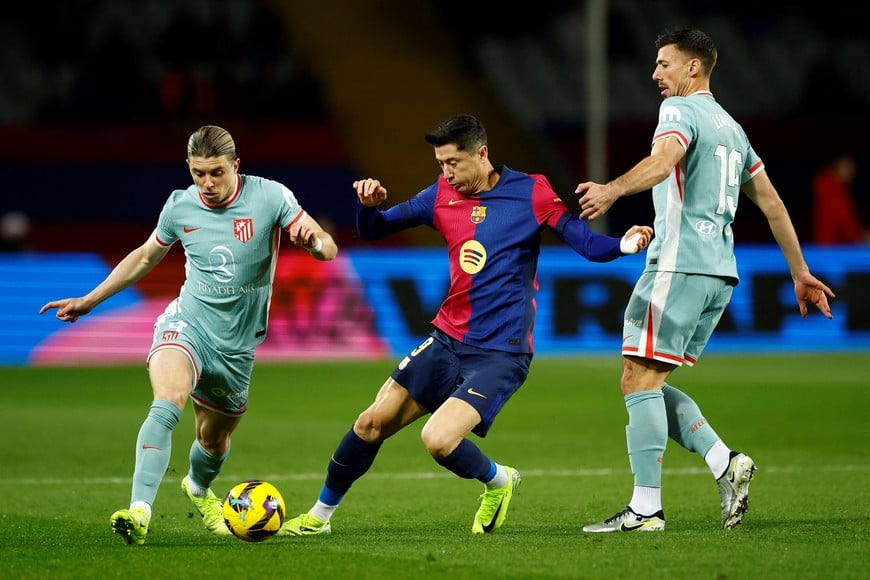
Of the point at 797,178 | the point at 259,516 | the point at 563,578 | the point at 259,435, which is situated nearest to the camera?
the point at 563,578

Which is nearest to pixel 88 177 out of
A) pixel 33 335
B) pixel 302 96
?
pixel 302 96

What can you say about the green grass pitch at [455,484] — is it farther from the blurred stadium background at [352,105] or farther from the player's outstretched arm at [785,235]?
the blurred stadium background at [352,105]

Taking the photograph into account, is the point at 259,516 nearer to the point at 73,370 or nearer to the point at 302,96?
the point at 73,370

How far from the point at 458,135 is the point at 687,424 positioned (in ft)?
5.92

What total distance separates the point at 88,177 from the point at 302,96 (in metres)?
4.03

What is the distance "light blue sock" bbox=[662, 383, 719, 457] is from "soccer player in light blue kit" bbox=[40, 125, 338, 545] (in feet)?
5.99

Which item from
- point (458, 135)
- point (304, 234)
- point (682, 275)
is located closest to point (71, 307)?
point (304, 234)

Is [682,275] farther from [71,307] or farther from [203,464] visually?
[71,307]

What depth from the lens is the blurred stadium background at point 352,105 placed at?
17.5 metres

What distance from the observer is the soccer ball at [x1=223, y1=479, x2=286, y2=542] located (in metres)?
6.55

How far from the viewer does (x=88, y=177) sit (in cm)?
2558

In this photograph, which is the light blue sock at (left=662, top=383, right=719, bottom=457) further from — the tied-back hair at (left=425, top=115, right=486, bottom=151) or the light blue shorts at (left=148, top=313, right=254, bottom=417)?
the light blue shorts at (left=148, top=313, right=254, bottom=417)

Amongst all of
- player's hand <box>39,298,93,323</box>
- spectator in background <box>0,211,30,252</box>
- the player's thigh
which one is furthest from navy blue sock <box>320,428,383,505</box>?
spectator in background <box>0,211,30,252</box>

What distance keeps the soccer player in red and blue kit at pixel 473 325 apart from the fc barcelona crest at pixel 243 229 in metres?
0.56
